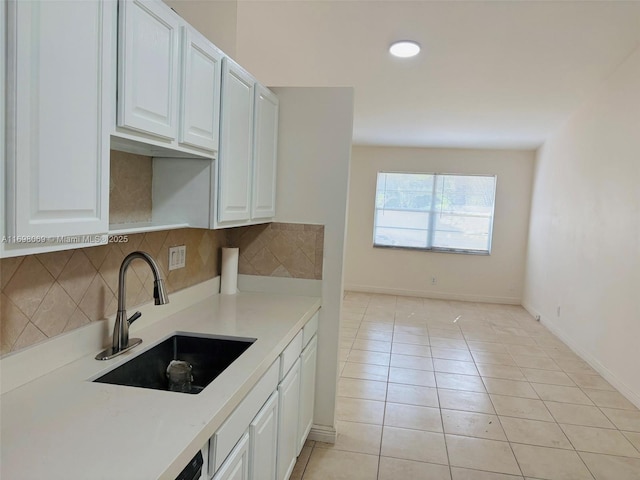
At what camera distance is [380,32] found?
136 inches

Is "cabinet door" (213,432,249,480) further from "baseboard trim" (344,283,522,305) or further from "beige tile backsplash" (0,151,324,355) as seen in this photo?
"baseboard trim" (344,283,522,305)

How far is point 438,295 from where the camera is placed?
22.8 feet

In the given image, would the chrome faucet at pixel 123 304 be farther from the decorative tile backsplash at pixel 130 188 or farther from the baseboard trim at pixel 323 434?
the baseboard trim at pixel 323 434

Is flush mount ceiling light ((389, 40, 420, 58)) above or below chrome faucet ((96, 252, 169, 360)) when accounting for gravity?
above

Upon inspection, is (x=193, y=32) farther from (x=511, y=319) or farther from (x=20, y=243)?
(x=511, y=319)

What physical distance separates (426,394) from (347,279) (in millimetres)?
3919

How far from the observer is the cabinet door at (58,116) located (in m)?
0.88

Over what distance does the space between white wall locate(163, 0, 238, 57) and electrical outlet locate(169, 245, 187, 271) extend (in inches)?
44.9

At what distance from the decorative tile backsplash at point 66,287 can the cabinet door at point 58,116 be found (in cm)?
36

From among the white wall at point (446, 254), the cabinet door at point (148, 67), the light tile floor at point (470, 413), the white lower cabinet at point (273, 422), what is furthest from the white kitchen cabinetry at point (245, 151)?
the white wall at point (446, 254)

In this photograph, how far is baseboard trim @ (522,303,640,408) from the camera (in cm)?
339

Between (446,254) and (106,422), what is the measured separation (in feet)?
20.7

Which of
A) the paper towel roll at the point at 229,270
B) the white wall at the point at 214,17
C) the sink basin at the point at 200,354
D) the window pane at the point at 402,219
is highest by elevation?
the white wall at the point at 214,17

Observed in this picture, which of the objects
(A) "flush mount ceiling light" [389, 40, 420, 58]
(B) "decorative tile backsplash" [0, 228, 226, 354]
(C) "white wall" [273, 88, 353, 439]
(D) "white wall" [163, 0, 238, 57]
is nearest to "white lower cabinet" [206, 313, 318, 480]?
(C) "white wall" [273, 88, 353, 439]
